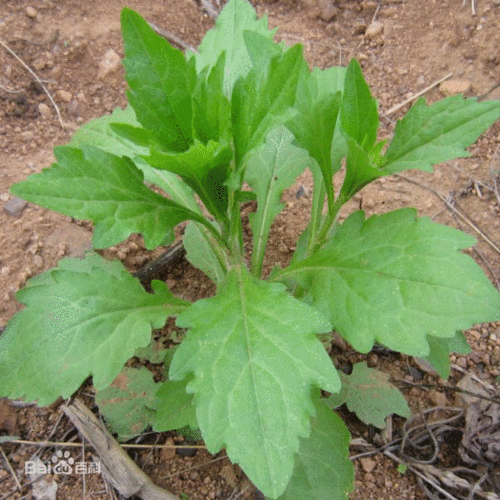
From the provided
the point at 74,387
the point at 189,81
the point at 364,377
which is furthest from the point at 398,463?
the point at 189,81

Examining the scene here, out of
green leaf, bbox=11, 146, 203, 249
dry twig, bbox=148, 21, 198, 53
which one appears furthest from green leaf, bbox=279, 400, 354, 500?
dry twig, bbox=148, 21, 198, 53

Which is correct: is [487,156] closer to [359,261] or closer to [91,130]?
[359,261]

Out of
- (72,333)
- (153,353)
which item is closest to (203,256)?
(153,353)

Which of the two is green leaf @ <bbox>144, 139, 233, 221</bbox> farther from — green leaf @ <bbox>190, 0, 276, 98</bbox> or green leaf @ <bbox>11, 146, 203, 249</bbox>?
green leaf @ <bbox>190, 0, 276, 98</bbox>

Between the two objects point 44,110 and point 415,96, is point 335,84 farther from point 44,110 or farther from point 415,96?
point 44,110

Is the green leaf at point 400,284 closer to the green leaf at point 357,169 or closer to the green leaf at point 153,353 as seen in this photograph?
the green leaf at point 357,169

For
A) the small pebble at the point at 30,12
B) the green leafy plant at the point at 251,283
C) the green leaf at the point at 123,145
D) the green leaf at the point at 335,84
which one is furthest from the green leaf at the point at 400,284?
the small pebble at the point at 30,12
